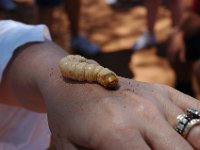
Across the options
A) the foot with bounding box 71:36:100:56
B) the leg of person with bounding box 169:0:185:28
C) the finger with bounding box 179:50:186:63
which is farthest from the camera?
the foot with bounding box 71:36:100:56

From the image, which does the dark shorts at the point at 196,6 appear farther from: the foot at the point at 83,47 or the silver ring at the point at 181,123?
the silver ring at the point at 181,123

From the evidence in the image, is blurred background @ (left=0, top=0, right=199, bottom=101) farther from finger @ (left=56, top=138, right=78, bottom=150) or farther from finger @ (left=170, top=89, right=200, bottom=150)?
finger @ (left=56, top=138, right=78, bottom=150)

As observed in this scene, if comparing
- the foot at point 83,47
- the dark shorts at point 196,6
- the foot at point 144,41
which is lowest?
the foot at point 83,47

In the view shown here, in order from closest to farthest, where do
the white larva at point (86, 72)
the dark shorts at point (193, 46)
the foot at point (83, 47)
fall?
the white larva at point (86, 72) < the dark shorts at point (193, 46) < the foot at point (83, 47)

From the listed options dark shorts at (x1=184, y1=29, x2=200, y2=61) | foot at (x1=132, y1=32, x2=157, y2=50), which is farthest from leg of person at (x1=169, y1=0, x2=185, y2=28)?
dark shorts at (x1=184, y1=29, x2=200, y2=61)

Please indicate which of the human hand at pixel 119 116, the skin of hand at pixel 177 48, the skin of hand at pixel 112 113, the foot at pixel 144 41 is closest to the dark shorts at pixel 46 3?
the foot at pixel 144 41

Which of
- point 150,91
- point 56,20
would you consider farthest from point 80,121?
point 56,20

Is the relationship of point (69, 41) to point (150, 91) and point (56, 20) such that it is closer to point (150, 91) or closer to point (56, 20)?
point (56, 20)
